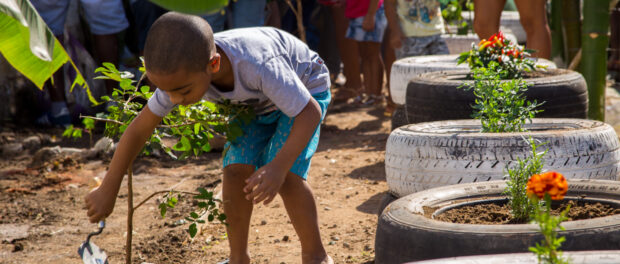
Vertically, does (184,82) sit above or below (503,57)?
above

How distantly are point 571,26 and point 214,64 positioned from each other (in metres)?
4.83

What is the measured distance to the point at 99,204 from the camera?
253 cm

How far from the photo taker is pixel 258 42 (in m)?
2.78

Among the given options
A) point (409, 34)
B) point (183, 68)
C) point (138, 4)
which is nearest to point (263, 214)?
point (183, 68)

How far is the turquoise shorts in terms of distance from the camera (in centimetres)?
291

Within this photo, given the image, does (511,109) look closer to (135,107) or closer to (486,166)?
(486,166)

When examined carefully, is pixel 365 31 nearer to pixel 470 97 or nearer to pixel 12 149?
pixel 12 149

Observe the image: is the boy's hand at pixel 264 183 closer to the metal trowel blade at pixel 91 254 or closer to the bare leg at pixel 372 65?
the metal trowel blade at pixel 91 254

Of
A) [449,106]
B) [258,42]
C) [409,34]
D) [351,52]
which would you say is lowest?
[351,52]

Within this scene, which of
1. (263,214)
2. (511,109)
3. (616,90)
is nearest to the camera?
(511,109)

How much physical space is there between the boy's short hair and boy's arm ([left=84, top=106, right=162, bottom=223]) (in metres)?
0.34

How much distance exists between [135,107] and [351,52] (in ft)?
18.1

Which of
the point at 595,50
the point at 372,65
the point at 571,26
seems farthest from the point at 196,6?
the point at 372,65

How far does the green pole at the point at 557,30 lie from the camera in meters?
6.62
